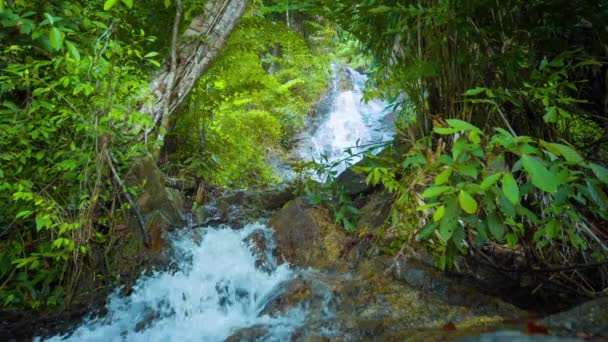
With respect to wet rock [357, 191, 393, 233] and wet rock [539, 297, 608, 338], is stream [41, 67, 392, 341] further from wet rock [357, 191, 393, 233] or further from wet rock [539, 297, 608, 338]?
wet rock [539, 297, 608, 338]

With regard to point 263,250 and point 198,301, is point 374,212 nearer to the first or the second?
point 263,250

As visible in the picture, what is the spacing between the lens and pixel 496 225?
1299mm

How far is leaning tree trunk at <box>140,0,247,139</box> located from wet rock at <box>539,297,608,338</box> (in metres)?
3.96

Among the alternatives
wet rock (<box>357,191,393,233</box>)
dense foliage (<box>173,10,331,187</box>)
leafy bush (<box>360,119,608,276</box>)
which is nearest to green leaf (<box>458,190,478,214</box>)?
leafy bush (<box>360,119,608,276</box>)

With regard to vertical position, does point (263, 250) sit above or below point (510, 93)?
below

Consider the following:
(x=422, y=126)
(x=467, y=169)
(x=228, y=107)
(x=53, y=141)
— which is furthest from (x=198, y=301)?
(x=228, y=107)

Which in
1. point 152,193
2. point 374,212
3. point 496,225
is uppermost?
point 496,225

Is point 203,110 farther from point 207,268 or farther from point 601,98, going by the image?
point 601,98

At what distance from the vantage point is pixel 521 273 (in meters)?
2.43

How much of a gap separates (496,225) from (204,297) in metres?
2.67

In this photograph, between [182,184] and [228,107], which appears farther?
[228,107]

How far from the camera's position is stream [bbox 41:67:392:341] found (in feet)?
9.39

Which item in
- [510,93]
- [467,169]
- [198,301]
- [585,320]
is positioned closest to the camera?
[467,169]

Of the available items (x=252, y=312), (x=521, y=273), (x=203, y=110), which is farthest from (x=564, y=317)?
(x=203, y=110)
